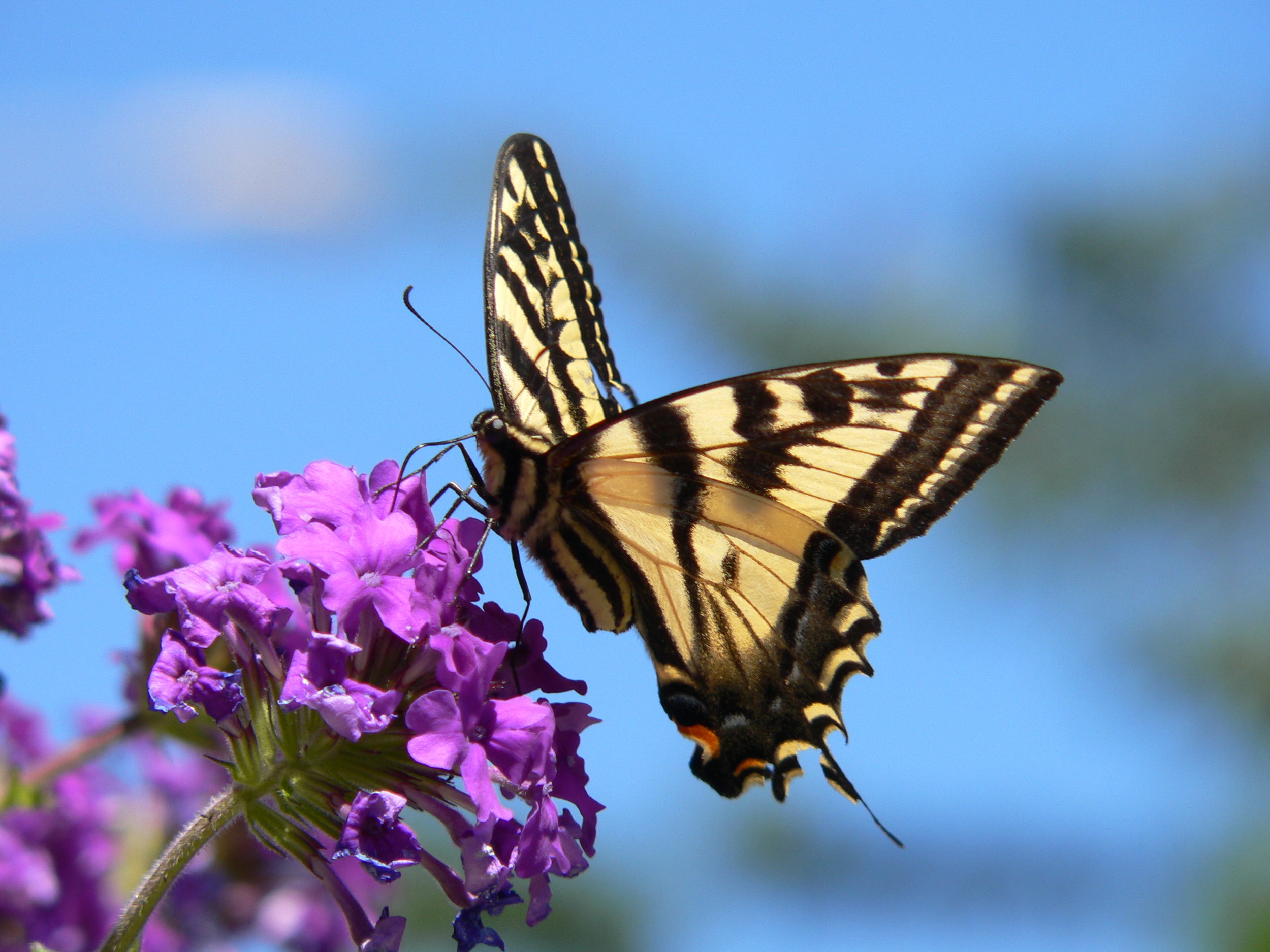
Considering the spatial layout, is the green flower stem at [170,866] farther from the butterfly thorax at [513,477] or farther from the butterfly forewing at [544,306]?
the butterfly forewing at [544,306]

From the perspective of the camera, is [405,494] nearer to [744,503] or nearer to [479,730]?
[479,730]

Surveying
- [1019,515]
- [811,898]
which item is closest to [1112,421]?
[1019,515]

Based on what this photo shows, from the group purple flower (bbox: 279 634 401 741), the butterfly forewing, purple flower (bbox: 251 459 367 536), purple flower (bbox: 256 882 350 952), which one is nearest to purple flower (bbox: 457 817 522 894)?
purple flower (bbox: 279 634 401 741)

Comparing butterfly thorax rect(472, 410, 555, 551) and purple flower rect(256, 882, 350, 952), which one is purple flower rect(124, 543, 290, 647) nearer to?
butterfly thorax rect(472, 410, 555, 551)

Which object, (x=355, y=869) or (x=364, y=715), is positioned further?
(x=355, y=869)

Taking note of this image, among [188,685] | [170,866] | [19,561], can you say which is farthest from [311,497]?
[19,561]

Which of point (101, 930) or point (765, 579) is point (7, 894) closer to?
point (101, 930)
